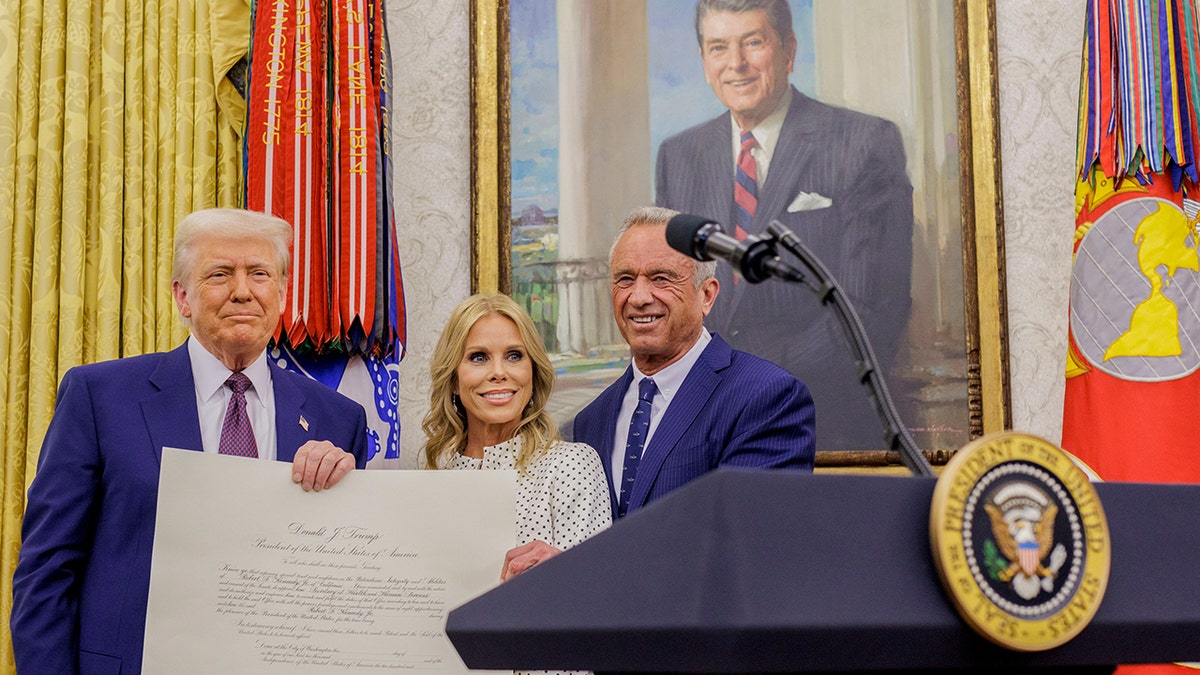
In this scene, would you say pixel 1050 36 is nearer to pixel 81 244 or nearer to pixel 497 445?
pixel 497 445

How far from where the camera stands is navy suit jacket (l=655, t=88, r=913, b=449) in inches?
153

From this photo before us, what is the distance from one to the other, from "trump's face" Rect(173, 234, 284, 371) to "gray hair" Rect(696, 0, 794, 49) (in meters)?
2.19

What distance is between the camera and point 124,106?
149 inches

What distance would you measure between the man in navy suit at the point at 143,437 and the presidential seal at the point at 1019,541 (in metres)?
1.30

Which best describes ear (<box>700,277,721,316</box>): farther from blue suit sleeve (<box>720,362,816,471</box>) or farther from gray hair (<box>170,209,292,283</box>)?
gray hair (<box>170,209,292,283</box>)

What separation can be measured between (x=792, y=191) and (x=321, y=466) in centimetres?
248

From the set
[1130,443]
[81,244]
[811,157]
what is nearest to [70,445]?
[81,244]

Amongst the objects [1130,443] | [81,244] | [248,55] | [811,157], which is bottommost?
[1130,443]

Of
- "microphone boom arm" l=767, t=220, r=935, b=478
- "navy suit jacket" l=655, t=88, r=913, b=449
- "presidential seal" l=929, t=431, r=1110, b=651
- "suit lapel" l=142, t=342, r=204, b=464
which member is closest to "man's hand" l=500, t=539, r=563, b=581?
"suit lapel" l=142, t=342, r=204, b=464

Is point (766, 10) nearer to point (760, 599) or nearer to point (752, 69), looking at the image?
point (752, 69)

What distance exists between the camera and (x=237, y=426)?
2326mm

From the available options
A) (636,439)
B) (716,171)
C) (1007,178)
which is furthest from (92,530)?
(1007,178)

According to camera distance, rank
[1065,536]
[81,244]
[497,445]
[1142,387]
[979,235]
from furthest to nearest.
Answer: [979,235]
[81,244]
[1142,387]
[497,445]
[1065,536]

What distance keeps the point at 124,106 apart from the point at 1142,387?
3.49m
